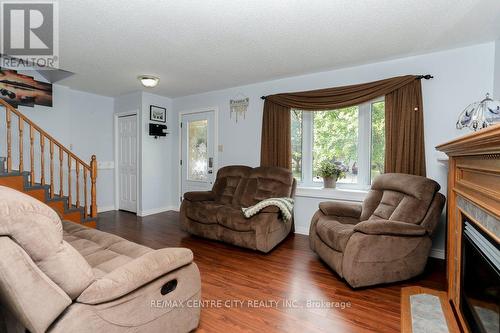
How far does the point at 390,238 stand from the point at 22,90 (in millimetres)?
5355

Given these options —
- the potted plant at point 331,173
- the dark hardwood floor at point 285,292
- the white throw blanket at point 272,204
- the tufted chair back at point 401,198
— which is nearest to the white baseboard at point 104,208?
the dark hardwood floor at point 285,292

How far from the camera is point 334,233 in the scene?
2.47m

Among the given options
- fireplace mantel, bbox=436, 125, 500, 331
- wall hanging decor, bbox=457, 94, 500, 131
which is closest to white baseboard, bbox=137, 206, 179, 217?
fireplace mantel, bbox=436, 125, 500, 331

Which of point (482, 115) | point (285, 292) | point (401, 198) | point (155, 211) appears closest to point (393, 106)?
point (482, 115)

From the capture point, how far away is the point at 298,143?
4066 mm

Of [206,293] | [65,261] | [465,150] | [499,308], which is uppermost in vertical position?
[465,150]

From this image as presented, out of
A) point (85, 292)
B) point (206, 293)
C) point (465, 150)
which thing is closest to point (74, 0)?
point (85, 292)

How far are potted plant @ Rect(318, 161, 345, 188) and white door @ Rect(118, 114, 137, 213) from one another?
360 cm

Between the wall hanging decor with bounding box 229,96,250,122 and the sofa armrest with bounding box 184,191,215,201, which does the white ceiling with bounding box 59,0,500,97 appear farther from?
the sofa armrest with bounding box 184,191,215,201

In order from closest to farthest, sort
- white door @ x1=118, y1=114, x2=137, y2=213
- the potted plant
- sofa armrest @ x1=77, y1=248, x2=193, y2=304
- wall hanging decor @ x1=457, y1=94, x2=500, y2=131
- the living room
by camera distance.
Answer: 1. sofa armrest @ x1=77, y1=248, x2=193, y2=304
2. the living room
3. wall hanging decor @ x1=457, y1=94, x2=500, y2=131
4. the potted plant
5. white door @ x1=118, y1=114, x2=137, y2=213

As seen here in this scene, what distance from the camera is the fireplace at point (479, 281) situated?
49.5 inches

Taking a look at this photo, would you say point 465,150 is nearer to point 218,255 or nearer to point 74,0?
point 218,255

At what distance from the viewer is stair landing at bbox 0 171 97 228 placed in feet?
10.1

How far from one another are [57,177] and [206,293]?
3837mm
